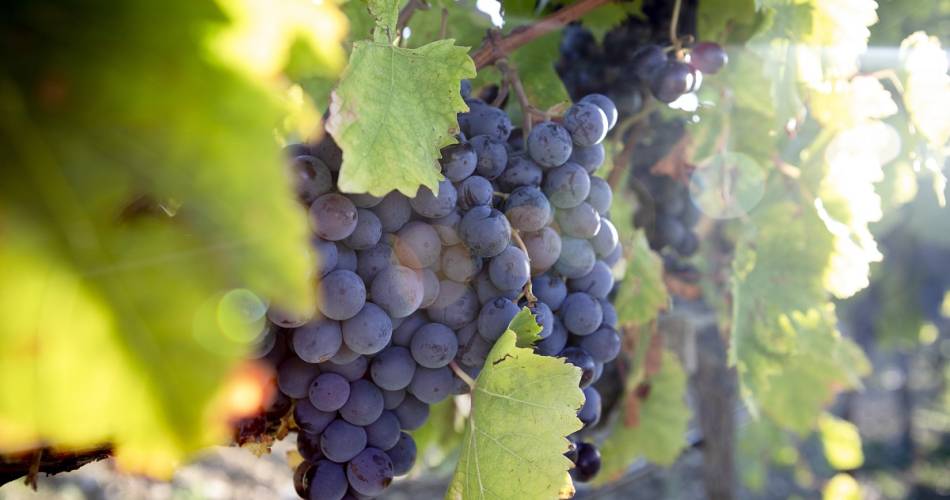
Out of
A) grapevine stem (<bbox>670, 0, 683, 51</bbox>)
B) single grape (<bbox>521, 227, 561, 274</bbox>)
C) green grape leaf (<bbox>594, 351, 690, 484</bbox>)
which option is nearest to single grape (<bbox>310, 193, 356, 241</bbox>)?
single grape (<bbox>521, 227, 561, 274</bbox>)

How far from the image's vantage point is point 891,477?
478cm

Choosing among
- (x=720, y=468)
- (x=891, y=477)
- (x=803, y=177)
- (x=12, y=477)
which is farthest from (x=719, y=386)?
(x=891, y=477)

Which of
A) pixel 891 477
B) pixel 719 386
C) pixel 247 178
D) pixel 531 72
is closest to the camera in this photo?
pixel 247 178

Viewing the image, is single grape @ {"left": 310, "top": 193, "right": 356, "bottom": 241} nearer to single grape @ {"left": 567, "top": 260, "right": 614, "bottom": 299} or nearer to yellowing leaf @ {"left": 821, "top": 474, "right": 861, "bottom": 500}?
single grape @ {"left": 567, "top": 260, "right": 614, "bottom": 299}

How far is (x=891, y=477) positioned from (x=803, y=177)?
4.38 meters

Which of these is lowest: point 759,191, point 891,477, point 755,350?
point 891,477

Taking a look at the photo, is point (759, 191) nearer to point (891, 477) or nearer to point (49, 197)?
point (49, 197)

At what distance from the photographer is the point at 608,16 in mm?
1238

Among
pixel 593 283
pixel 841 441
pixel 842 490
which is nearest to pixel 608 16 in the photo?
pixel 593 283

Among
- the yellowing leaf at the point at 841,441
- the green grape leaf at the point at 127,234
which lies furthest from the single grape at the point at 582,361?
the yellowing leaf at the point at 841,441

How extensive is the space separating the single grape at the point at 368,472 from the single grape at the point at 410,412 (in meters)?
0.05

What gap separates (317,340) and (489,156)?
259 mm

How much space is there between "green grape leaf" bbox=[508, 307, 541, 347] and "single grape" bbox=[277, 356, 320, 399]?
0.21 metres

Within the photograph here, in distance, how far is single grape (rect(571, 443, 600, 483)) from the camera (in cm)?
101
